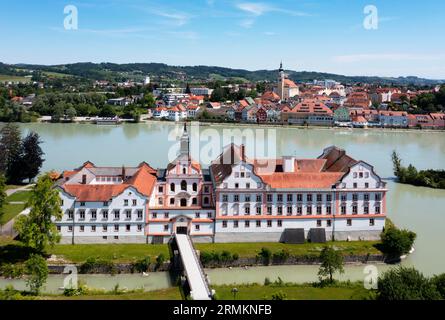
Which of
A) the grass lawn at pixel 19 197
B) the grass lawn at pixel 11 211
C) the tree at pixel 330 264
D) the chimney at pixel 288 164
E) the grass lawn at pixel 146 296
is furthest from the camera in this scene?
the grass lawn at pixel 19 197

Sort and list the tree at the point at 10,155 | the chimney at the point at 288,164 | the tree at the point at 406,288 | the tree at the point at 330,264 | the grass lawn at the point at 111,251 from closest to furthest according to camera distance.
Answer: the tree at the point at 406,288
the tree at the point at 330,264
the grass lawn at the point at 111,251
the chimney at the point at 288,164
the tree at the point at 10,155

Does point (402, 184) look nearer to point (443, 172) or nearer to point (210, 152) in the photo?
point (443, 172)

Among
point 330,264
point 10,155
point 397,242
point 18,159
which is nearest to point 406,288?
point 330,264

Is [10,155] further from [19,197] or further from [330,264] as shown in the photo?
[330,264]

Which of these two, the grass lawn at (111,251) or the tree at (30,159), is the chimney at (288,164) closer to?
the grass lawn at (111,251)

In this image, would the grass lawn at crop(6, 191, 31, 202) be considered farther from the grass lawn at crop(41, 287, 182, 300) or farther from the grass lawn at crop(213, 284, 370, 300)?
the grass lawn at crop(213, 284, 370, 300)

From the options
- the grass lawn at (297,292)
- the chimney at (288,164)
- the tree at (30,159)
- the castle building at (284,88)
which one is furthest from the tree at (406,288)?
the castle building at (284,88)
